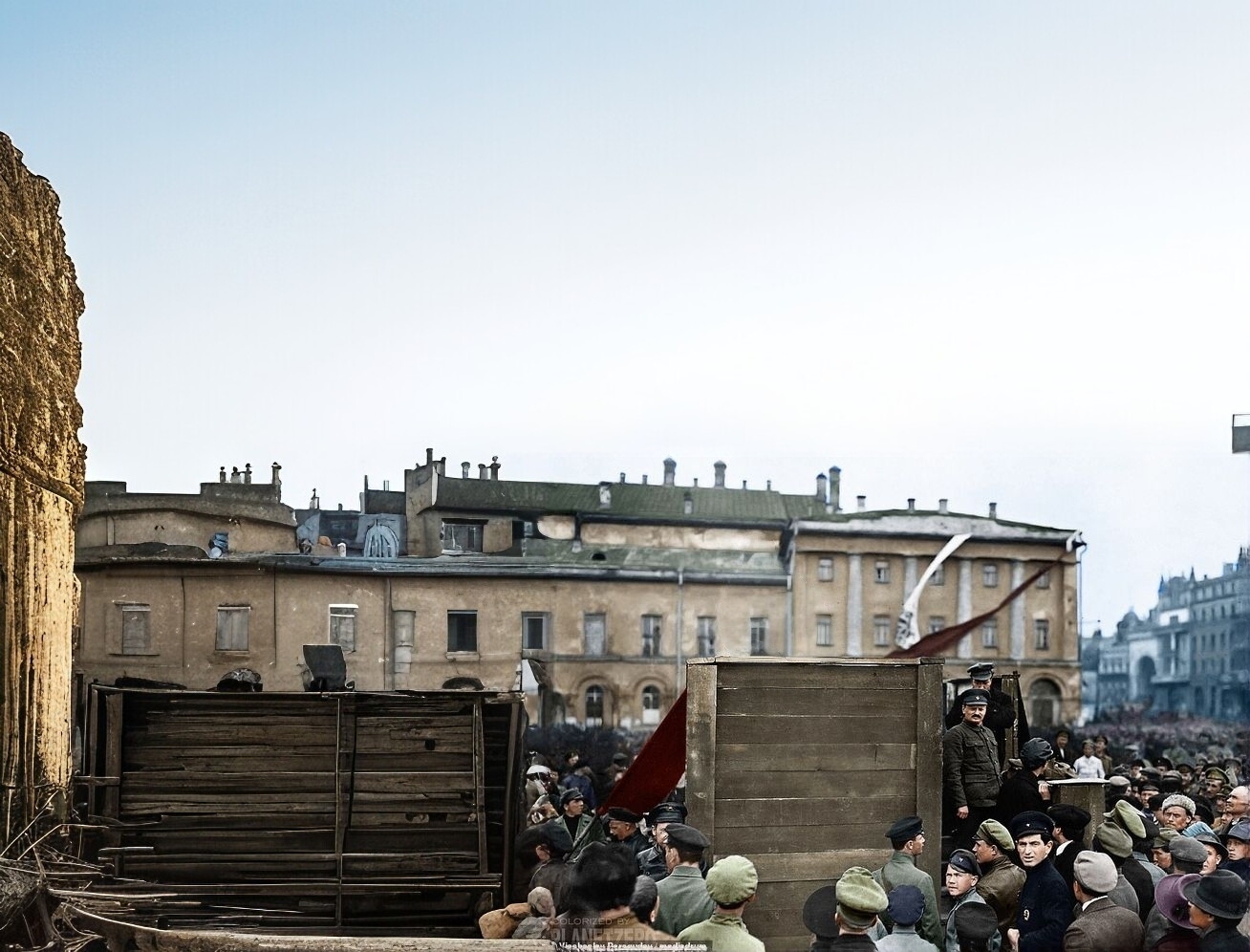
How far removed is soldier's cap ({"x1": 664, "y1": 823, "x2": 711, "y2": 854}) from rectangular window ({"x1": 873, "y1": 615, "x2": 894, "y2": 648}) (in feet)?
134

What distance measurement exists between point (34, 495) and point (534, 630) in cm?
3275

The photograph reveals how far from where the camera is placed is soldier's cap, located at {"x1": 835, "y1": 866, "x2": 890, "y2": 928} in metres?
5.81

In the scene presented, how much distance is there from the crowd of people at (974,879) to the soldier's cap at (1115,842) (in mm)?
12

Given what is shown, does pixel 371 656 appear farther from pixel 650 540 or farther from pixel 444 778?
pixel 444 778

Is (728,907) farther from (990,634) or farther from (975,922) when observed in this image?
(990,634)

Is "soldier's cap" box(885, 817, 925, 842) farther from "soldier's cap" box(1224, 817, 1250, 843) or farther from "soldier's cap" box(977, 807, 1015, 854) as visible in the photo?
"soldier's cap" box(1224, 817, 1250, 843)

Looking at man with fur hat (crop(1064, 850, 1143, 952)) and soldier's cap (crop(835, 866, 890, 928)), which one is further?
man with fur hat (crop(1064, 850, 1143, 952))

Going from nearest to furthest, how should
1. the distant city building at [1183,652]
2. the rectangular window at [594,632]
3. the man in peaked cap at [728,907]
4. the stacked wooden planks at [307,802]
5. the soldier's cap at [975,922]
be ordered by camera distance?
1. the man in peaked cap at [728,907]
2. the soldier's cap at [975,922]
3. the stacked wooden planks at [307,802]
4. the rectangular window at [594,632]
5. the distant city building at [1183,652]

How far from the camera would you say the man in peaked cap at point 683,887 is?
23.4 ft

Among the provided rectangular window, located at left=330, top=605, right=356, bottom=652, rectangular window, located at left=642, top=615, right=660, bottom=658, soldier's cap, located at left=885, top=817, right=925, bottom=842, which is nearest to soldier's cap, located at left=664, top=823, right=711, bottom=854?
soldier's cap, located at left=885, top=817, right=925, bottom=842

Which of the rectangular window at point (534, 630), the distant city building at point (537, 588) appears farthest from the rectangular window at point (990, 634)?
the rectangular window at point (534, 630)

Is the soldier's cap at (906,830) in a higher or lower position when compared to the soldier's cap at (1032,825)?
lower

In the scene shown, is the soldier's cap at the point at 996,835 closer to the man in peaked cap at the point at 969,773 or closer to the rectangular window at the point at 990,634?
the man in peaked cap at the point at 969,773

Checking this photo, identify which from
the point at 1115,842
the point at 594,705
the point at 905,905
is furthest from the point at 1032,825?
the point at 594,705
